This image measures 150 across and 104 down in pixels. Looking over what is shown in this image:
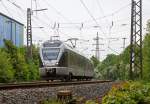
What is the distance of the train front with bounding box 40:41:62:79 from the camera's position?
34781 millimetres

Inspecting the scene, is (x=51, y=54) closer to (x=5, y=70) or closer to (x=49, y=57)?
(x=49, y=57)

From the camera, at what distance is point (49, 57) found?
3588 centimetres

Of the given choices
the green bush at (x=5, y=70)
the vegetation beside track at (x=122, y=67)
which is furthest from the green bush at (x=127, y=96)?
the green bush at (x=5, y=70)

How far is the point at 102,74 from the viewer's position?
119 meters

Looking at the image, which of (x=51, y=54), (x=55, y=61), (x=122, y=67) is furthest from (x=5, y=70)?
(x=122, y=67)

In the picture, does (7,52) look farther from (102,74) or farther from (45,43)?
(102,74)

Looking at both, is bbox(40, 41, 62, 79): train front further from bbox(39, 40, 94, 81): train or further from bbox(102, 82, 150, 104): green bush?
bbox(102, 82, 150, 104): green bush

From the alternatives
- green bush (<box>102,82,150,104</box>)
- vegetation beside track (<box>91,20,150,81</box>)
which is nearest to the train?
vegetation beside track (<box>91,20,150,81</box>)

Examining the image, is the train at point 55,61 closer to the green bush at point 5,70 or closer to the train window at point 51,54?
the train window at point 51,54

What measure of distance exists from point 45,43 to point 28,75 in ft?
63.0

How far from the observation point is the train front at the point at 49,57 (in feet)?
114

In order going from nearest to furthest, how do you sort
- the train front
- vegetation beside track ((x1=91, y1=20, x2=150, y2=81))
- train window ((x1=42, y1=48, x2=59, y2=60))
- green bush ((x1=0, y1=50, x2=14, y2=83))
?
the train front < train window ((x1=42, y1=48, x2=59, y2=60)) < green bush ((x1=0, y1=50, x2=14, y2=83)) < vegetation beside track ((x1=91, y1=20, x2=150, y2=81))

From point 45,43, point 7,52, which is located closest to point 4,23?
point 7,52

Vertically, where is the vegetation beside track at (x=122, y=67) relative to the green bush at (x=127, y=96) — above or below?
above
